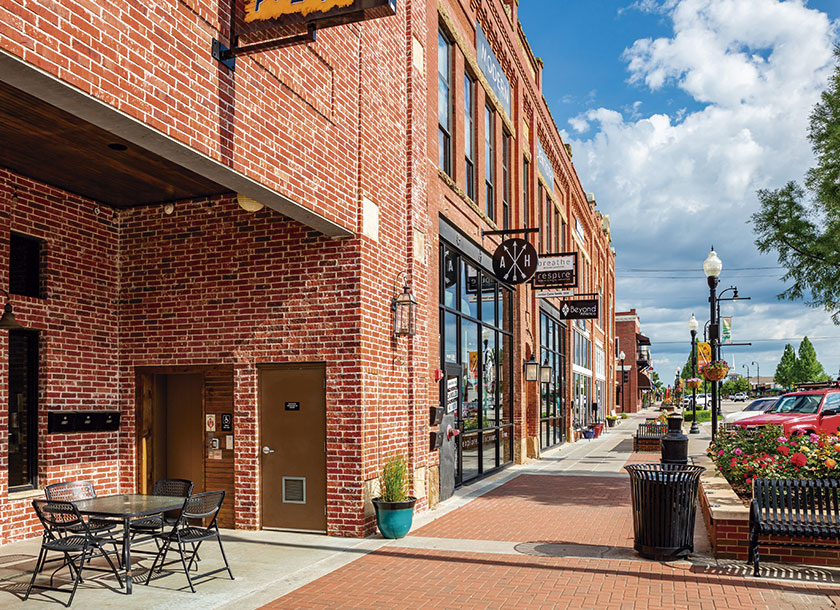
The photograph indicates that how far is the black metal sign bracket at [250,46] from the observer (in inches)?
288

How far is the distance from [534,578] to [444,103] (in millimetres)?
9865

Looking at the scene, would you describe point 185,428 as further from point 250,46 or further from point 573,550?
point 250,46

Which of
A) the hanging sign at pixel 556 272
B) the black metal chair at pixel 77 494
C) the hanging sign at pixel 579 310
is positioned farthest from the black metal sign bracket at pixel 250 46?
the hanging sign at pixel 579 310

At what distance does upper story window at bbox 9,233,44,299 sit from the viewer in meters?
10.2

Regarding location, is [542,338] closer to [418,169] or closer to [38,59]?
[418,169]

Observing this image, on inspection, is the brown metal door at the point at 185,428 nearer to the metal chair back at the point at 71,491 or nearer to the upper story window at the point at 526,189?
the metal chair back at the point at 71,491

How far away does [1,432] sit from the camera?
9508mm

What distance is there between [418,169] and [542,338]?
1382cm

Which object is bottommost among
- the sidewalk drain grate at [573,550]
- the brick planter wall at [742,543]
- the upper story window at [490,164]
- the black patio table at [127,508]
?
the sidewalk drain grate at [573,550]

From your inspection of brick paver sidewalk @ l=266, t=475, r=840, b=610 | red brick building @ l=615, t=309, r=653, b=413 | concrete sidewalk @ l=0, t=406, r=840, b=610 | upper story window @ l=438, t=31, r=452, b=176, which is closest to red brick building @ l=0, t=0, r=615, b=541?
upper story window @ l=438, t=31, r=452, b=176

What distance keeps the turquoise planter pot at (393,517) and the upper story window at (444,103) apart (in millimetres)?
6899

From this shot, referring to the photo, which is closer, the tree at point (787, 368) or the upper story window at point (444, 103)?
the upper story window at point (444, 103)

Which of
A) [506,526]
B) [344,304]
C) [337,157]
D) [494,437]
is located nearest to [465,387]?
[494,437]

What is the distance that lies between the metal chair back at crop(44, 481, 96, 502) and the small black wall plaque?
2472 mm
